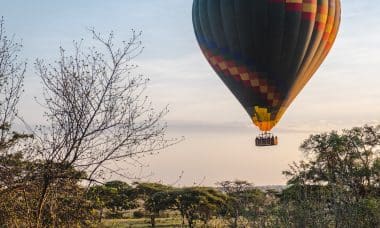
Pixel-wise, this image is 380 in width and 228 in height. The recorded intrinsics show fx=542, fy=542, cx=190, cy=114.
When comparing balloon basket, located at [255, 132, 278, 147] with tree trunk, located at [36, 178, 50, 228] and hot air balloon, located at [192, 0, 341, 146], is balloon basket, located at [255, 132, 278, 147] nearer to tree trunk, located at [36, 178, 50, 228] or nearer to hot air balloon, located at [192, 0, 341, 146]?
hot air balloon, located at [192, 0, 341, 146]

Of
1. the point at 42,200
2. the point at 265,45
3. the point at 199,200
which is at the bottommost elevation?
the point at 42,200

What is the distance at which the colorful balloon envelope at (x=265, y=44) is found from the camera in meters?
21.6

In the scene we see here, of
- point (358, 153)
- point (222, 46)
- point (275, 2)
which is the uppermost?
point (275, 2)

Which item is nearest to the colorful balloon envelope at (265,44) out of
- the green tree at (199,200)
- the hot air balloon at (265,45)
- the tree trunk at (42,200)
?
the hot air balloon at (265,45)

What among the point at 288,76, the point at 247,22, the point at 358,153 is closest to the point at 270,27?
the point at 247,22

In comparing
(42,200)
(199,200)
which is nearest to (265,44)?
(199,200)

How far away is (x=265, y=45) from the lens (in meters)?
22.1

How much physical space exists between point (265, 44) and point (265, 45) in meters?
0.04

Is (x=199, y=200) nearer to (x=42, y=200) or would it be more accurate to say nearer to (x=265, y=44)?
(x=265, y=44)

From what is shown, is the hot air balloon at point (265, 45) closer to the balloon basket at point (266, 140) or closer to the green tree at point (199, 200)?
the balloon basket at point (266, 140)

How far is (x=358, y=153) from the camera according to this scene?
36.4 metres

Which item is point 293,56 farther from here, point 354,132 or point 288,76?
point 354,132

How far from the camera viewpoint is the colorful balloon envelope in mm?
21641

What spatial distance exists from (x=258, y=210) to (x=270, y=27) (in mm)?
10047
